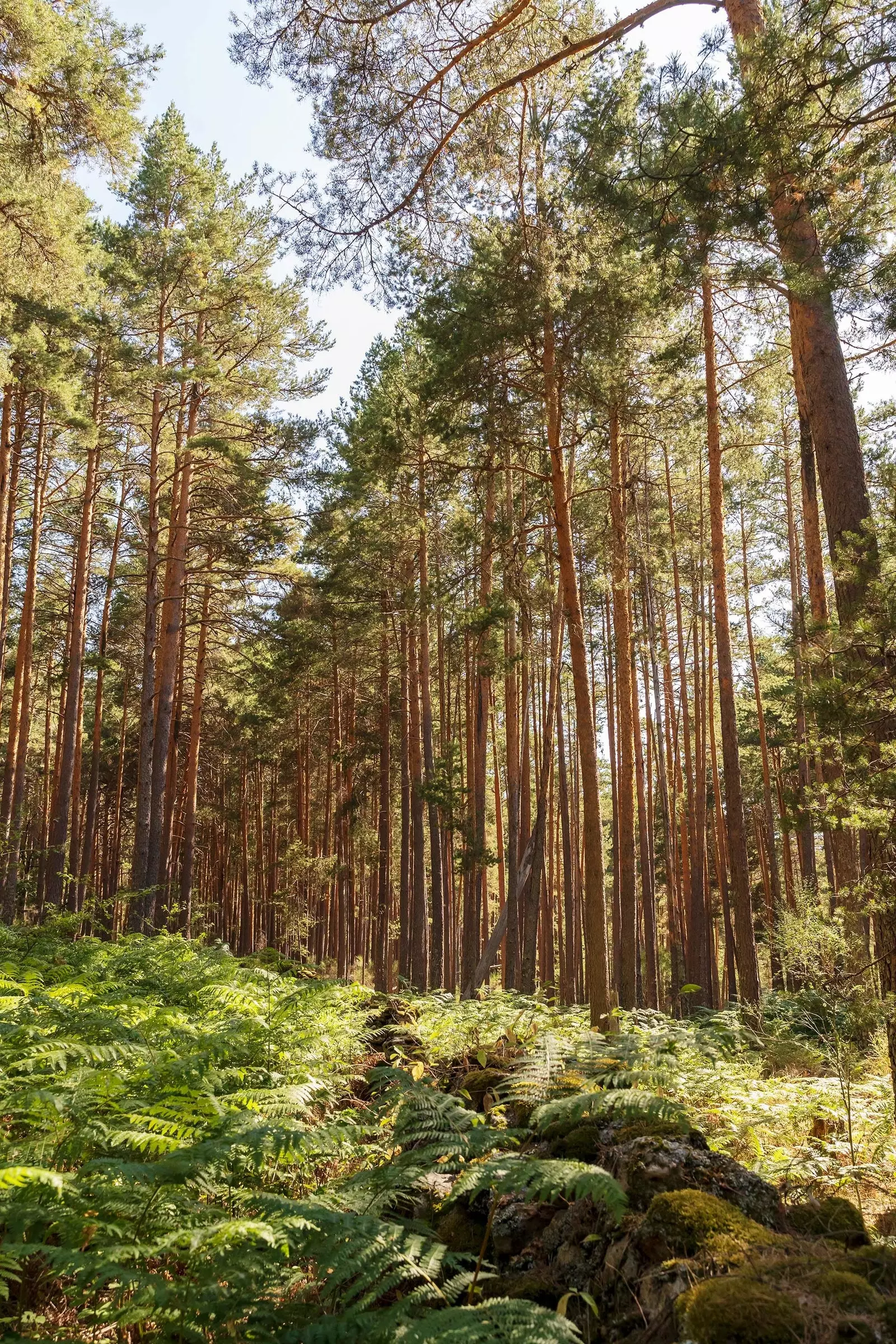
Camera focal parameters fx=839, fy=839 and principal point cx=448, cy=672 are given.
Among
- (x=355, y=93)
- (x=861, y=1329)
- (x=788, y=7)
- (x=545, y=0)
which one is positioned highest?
(x=545, y=0)

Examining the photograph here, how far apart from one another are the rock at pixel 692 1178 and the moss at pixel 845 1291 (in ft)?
2.34

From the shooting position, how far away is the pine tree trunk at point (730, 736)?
12.6 meters

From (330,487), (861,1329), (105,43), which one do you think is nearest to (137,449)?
(330,487)

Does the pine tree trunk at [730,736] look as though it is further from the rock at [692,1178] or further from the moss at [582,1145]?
the rock at [692,1178]

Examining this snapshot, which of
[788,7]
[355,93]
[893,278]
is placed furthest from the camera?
[355,93]

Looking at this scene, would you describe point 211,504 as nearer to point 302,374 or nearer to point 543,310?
point 302,374

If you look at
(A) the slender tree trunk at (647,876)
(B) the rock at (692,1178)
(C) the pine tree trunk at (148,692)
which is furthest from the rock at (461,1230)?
(A) the slender tree trunk at (647,876)

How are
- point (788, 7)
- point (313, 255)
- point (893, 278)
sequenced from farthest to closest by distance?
point (313, 255)
point (893, 278)
point (788, 7)

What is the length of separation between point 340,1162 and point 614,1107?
7.16 ft

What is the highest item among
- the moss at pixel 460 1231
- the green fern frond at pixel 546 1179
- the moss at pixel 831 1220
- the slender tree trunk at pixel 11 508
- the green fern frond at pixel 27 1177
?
the slender tree trunk at pixel 11 508

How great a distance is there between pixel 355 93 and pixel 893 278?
4907mm

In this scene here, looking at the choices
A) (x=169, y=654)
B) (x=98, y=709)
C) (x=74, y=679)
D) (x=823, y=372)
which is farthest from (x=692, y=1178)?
(x=98, y=709)

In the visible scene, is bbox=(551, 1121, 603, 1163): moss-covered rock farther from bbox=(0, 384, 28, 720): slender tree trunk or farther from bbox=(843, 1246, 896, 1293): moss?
bbox=(0, 384, 28, 720): slender tree trunk

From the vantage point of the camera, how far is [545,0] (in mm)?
7668
